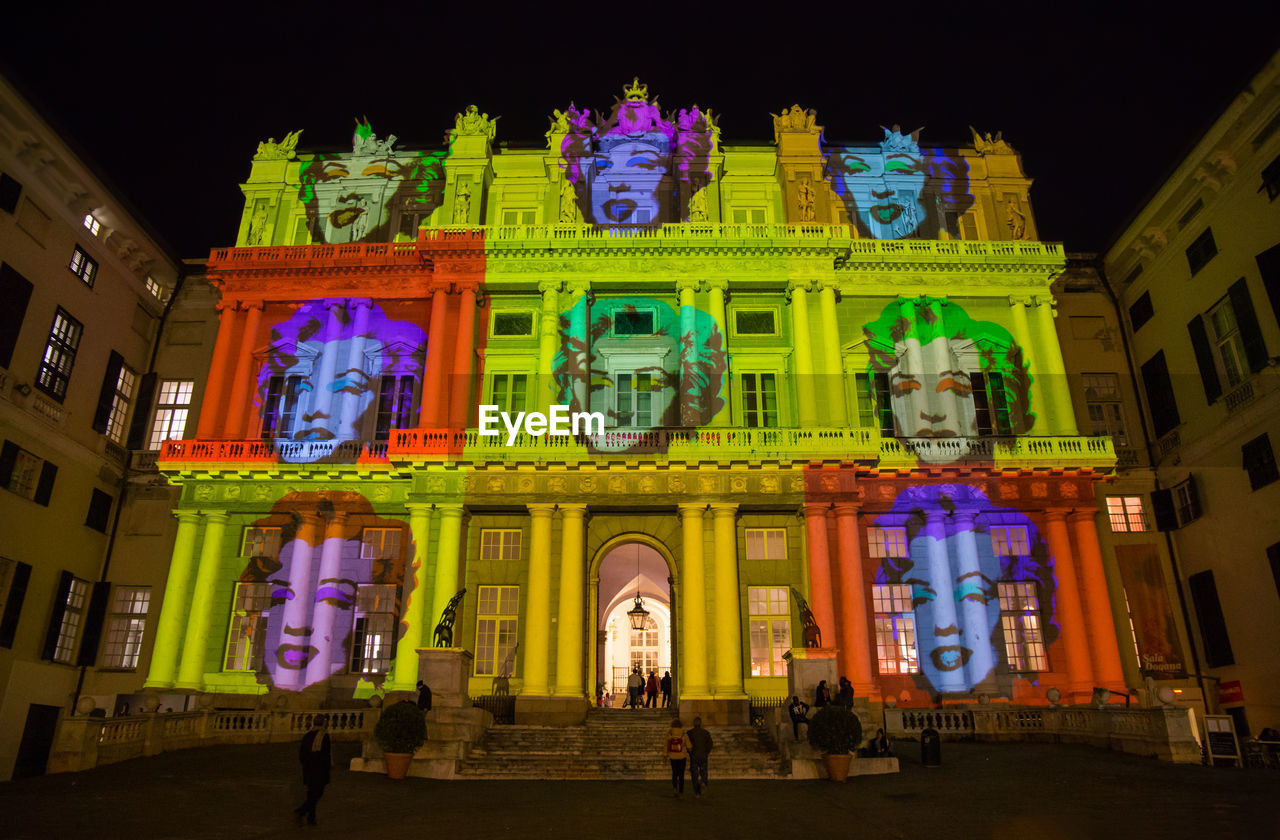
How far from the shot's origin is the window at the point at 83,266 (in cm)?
2864

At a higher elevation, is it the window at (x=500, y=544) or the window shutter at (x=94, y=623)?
the window at (x=500, y=544)

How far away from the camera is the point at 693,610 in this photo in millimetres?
26375

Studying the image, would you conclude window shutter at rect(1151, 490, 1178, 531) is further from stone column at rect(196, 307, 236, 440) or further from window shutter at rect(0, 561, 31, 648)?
window shutter at rect(0, 561, 31, 648)

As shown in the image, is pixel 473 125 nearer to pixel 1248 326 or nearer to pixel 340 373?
pixel 340 373

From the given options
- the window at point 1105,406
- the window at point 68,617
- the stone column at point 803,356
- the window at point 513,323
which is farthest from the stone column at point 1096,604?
the window at point 68,617

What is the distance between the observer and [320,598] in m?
28.2

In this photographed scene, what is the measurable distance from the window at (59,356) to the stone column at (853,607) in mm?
25547

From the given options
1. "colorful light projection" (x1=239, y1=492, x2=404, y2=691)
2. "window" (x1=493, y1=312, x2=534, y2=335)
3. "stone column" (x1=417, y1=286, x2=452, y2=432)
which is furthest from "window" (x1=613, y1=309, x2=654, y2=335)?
"colorful light projection" (x1=239, y1=492, x2=404, y2=691)

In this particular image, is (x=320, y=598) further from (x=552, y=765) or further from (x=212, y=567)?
(x=552, y=765)

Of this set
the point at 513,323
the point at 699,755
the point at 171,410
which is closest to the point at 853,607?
the point at 699,755

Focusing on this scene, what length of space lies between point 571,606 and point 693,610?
378 cm

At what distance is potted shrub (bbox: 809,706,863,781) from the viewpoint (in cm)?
1723

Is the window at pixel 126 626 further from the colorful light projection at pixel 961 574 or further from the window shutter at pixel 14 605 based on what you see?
the colorful light projection at pixel 961 574

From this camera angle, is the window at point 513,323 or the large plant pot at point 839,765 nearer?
the large plant pot at point 839,765
